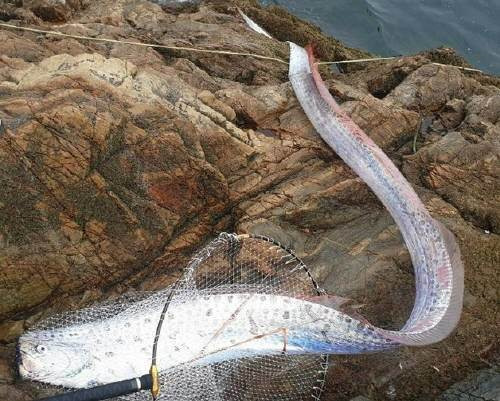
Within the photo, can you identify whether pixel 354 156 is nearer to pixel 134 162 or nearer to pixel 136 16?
pixel 134 162

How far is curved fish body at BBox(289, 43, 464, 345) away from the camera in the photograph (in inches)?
241

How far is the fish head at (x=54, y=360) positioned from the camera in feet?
19.4

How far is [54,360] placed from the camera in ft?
19.6

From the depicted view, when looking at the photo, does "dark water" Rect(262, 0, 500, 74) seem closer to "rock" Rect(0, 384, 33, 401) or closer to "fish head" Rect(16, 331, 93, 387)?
"fish head" Rect(16, 331, 93, 387)

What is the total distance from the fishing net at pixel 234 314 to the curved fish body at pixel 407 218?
1.21m

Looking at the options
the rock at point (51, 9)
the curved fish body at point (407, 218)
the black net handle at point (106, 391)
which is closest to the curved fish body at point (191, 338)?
the curved fish body at point (407, 218)

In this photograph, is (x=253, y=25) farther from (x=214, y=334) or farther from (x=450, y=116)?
(x=214, y=334)

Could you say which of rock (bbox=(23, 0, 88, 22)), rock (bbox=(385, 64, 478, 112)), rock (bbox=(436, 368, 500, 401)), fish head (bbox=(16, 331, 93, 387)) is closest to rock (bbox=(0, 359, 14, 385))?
fish head (bbox=(16, 331, 93, 387))

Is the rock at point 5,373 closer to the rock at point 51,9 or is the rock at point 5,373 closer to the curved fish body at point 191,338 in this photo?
the curved fish body at point 191,338

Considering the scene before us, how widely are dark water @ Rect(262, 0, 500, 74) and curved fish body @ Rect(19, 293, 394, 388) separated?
36.2 feet

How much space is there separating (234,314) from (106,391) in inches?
66.4

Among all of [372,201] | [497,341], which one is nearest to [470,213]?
[372,201]

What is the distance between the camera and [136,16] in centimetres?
972

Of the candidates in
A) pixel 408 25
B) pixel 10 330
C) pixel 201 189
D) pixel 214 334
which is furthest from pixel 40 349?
pixel 408 25
